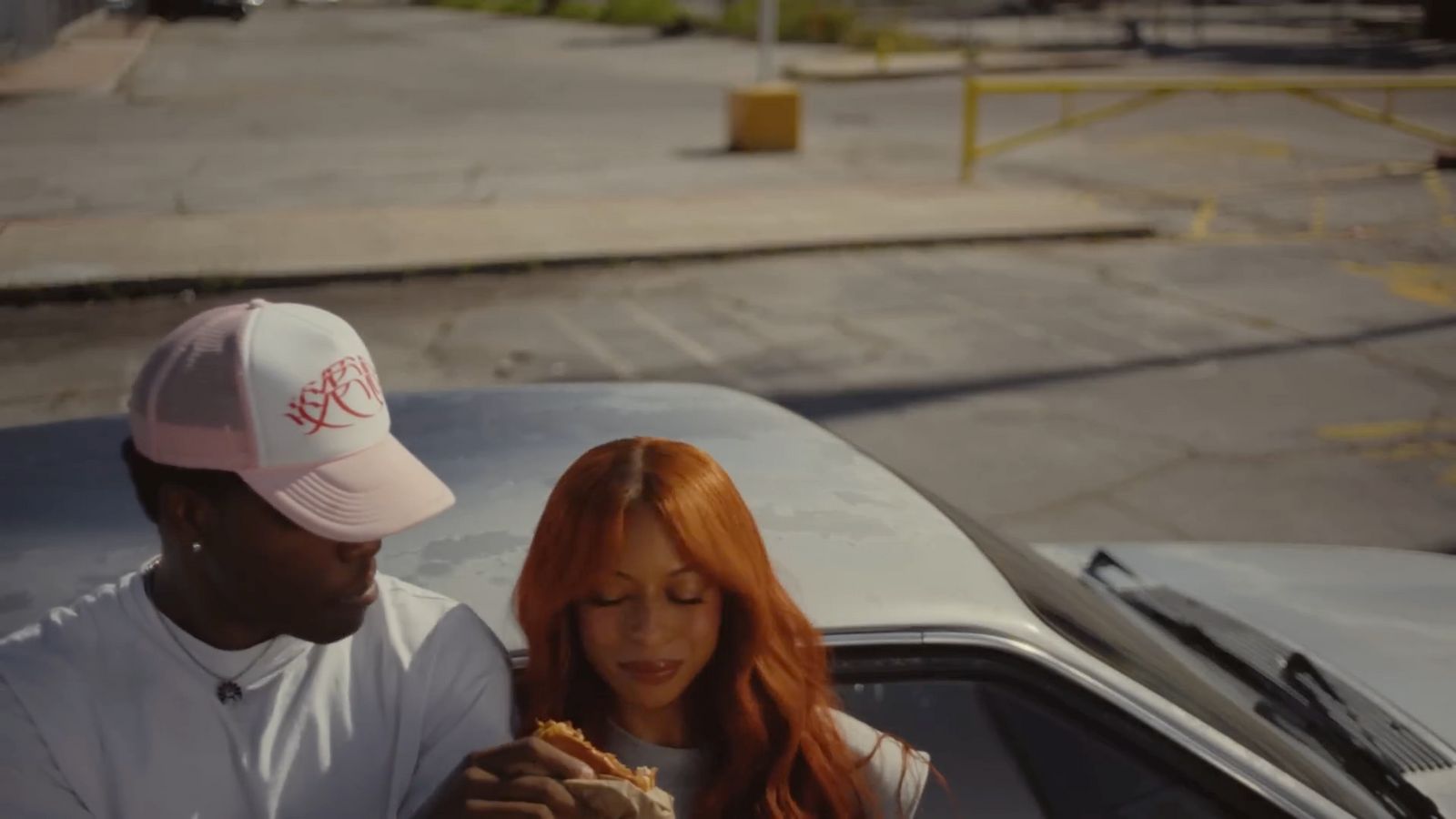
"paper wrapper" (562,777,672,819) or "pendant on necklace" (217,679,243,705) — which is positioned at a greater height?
"pendant on necklace" (217,679,243,705)

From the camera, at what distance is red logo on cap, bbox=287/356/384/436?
6.35 feet

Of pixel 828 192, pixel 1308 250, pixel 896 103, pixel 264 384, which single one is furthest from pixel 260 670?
pixel 896 103

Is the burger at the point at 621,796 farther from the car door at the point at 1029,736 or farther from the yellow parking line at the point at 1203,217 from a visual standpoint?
the yellow parking line at the point at 1203,217

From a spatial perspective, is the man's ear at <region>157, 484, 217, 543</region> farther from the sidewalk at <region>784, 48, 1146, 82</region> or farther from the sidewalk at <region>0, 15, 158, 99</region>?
the sidewalk at <region>784, 48, 1146, 82</region>

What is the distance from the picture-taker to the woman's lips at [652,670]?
206 cm

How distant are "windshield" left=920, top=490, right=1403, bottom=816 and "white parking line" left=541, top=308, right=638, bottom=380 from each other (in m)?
5.68

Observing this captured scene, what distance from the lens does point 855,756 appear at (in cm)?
221

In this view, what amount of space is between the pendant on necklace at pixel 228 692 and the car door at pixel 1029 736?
84cm

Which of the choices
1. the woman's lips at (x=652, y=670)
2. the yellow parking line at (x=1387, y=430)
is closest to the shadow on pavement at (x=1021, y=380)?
the yellow parking line at (x=1387, y=430)

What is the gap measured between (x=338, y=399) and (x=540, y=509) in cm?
69

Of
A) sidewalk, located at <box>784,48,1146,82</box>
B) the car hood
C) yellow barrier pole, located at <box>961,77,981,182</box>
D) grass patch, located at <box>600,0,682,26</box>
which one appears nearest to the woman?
the car hood

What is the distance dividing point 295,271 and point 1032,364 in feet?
16.3

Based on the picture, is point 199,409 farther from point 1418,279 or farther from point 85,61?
point 85,61

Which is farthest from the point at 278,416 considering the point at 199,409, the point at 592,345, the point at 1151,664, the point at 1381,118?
the point at 1381,118
